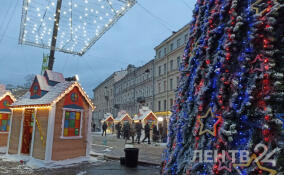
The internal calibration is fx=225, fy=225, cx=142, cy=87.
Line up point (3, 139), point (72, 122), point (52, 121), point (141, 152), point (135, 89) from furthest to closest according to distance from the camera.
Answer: point (135, 89) < point (3, 139) < point (141, 152) < point (72, 122) < point (52, 121)

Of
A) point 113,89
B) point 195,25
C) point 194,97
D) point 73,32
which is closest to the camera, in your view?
point 194,97

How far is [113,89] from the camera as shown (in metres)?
63.2

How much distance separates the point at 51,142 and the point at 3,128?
23.0ft

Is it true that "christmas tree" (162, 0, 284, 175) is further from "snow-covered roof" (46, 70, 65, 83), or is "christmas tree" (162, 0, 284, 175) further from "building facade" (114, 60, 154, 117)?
"building facade" (114, 60, 154, 117)

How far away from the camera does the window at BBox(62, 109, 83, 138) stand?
33.7ft

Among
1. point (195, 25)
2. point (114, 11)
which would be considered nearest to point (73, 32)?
point (114, 11)

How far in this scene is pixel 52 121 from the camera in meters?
9.66

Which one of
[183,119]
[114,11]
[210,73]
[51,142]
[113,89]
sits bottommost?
[51,142]

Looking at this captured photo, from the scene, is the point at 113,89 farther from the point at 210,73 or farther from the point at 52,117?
the point at 210,73

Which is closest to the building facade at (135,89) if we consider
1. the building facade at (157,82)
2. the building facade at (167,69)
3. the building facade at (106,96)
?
the building facade at (157,82)

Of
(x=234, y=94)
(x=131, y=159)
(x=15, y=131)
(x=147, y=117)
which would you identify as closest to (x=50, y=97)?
(x=15, y=131)

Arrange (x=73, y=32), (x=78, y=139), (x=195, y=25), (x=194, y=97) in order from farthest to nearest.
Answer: (x=73, y=32) < (x=78, y=139) < (x=195, y=25) < (x=194, y=97)

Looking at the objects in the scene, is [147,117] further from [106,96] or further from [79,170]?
[106,96]
